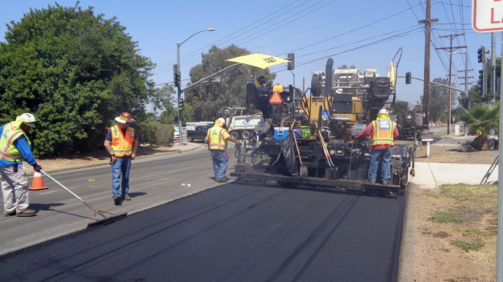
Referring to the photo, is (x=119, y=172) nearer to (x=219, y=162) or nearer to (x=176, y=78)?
(x=219, y=162)

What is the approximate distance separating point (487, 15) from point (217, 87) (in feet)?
163

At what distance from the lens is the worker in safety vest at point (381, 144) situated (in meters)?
8.79

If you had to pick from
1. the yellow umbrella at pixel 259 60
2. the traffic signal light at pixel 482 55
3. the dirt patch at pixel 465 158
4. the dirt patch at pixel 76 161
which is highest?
the traffic signal light at pixel 482 55

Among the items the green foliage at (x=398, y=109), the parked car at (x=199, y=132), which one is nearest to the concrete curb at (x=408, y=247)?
the green foliage at (x=398, y=109)

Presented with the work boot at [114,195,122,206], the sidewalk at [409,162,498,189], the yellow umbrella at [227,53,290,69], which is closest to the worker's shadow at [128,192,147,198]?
the work boot at [114,195,122,206]

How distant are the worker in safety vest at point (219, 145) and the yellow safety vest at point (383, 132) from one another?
3.47 meters

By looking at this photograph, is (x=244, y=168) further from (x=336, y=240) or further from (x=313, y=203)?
(x=336, y=240)

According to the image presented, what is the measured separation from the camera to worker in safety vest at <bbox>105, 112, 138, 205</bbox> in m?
7.98

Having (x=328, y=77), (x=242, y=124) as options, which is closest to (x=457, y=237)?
(x=328, y=77)

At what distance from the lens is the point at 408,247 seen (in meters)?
5.62

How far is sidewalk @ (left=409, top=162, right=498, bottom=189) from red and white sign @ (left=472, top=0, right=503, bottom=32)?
7885 millimetres

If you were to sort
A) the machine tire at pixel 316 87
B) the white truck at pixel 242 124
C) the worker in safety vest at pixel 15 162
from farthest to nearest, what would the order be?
1. the white truck at pixel 242 124
2. the machine tire at pixel 316 87
3. the worker in safety vest at pixel 15 162

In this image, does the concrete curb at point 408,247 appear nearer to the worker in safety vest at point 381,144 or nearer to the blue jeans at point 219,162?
the worker in safety vest at point 381,144

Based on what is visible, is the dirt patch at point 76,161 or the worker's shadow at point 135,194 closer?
the worker's shadow at point 135,194
